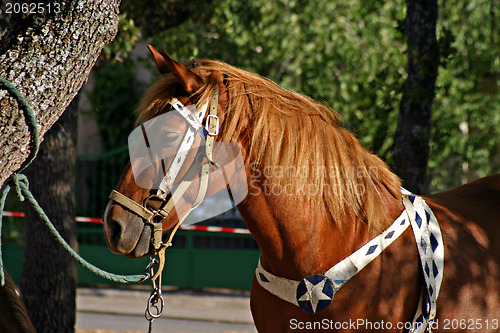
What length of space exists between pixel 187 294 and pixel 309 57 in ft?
13.4

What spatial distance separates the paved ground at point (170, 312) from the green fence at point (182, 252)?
0.22 meters

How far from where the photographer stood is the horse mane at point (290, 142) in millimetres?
2164

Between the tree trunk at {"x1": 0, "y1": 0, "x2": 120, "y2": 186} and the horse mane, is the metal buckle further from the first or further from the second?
the tree trunk at {"x1": 0, "y1": 0, "x2": 120, "y2": 186}

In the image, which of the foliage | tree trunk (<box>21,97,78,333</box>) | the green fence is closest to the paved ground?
the green fence

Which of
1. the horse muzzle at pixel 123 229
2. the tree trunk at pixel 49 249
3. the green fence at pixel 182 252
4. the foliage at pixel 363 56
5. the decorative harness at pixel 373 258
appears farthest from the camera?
the foliage at pixel 363 56

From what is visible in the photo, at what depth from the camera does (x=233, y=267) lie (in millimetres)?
7695

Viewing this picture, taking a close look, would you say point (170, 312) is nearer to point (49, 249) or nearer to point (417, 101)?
point (49, 249)

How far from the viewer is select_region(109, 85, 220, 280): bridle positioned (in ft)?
6.63

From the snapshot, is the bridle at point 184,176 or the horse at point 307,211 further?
the horse at point 307,211

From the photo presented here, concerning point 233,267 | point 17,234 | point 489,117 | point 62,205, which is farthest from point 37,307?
point 489,117

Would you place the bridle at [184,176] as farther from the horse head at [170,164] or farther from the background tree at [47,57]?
the background tree at [47,57]

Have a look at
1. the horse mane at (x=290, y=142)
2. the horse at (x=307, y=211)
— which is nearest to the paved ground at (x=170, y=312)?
the horse at (x=307, y=211)

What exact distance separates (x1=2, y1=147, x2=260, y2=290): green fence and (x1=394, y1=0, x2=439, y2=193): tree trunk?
12.5ft

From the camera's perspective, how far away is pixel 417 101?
153 inches
